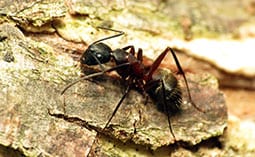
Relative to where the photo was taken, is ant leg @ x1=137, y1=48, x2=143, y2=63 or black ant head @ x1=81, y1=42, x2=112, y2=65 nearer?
black ant head @ x1=81, y1=42, x2=112, y2=65

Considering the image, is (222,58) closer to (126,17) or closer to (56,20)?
(126,17)

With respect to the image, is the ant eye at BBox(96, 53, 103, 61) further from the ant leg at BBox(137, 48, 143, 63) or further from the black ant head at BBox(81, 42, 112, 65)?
the ant leg at BBox(137, 48, 143, 63)

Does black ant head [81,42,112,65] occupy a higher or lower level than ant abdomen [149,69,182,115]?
higher

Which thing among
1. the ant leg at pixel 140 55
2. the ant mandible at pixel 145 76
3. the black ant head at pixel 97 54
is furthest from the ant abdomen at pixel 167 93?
the black ant head at pixel 97 54

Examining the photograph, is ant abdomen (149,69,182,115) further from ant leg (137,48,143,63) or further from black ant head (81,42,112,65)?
black ant head (81,42,112,65)

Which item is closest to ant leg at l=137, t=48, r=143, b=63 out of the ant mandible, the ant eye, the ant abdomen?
the ant mandible

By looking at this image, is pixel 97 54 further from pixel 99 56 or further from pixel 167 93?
pixel 167 93

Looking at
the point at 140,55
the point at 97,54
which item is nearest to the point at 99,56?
the point at 97,54

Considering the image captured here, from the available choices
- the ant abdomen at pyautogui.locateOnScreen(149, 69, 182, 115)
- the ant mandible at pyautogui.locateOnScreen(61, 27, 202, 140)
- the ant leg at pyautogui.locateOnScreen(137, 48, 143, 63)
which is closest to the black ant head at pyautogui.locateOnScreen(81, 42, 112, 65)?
the ant mandible at pyautogui.locateOnScreen(61, 27, 202, 140)
